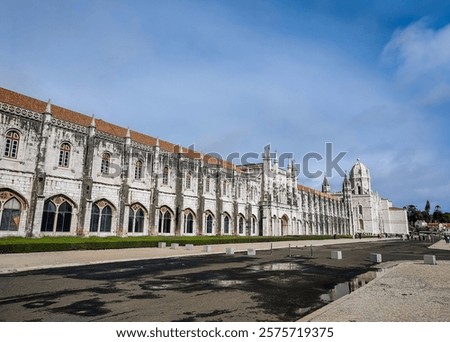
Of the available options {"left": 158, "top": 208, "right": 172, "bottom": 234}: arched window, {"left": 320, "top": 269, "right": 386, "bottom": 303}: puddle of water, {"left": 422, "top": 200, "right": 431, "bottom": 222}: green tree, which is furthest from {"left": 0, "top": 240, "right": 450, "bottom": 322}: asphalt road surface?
{"left": 422, "top": 200, "right": 431, "bottom": 222}: green tree

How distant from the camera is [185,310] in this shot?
6.97 m

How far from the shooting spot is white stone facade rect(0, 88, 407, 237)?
2375 cm

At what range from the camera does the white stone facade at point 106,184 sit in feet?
77.9

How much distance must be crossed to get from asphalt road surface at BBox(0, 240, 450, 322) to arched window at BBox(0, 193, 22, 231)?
42.0 ft

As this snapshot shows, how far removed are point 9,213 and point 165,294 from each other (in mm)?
20416

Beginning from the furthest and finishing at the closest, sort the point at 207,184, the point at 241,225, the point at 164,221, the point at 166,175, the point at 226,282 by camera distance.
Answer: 1. the point at 241,225
2. the point at 207,184
3. the point at 166,175
4. the point at 164,221
5. the point at 226,282

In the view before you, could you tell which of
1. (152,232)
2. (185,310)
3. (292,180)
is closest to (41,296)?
(185,310)

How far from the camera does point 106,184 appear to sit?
1157 inches

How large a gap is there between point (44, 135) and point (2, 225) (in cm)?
760

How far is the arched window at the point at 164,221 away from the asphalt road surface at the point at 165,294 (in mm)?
20730

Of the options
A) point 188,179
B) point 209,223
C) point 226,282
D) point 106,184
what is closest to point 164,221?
point 188,179

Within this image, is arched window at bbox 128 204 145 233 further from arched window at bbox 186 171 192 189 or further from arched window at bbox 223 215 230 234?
arched window at bbox 223 215 230 234

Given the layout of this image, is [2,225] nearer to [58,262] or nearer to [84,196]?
[84,196]

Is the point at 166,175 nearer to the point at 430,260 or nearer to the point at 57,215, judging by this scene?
the point at 57,215
